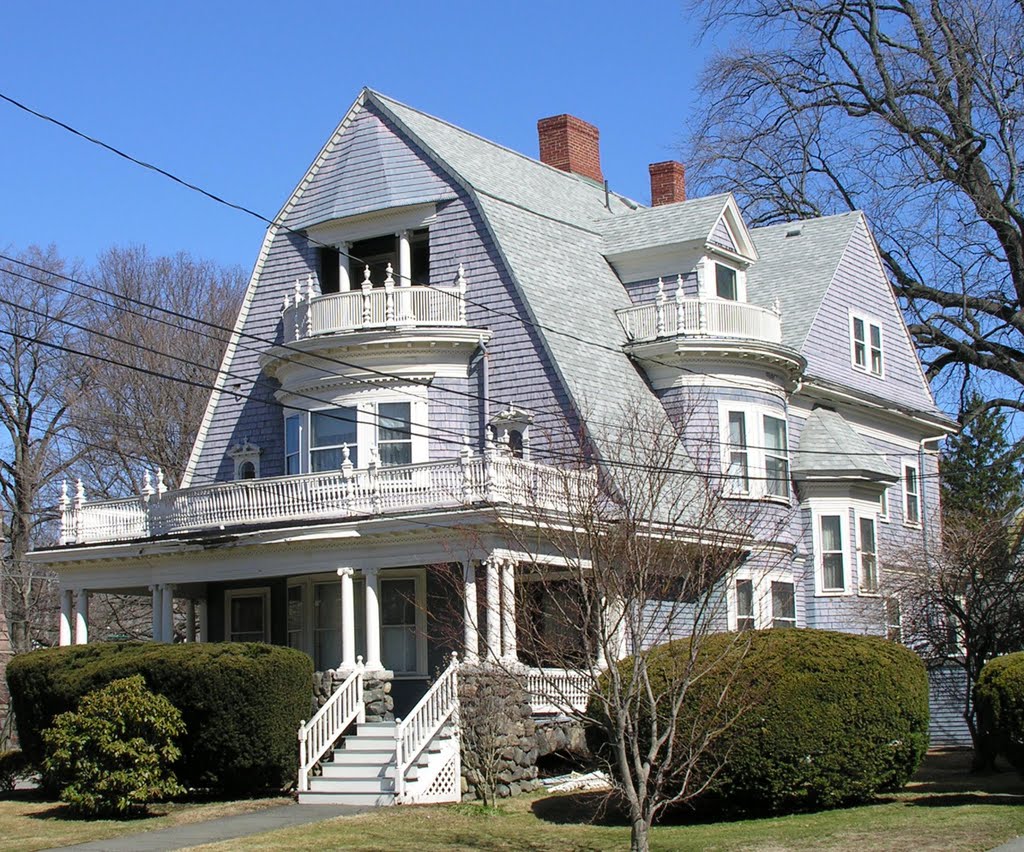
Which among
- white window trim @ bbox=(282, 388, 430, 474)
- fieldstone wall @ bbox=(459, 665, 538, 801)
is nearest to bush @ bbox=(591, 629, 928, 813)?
fieldstone wall @ bbox=(459, 665, 538, 801)

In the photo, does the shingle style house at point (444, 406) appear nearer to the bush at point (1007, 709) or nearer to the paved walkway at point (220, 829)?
the paved walkway at point (220, 829)

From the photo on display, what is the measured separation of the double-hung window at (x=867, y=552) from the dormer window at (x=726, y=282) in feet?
17.9

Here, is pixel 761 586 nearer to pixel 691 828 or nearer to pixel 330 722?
pixel 330 722

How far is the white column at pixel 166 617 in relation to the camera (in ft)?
93.6

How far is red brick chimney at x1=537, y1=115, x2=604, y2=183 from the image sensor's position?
3797cm

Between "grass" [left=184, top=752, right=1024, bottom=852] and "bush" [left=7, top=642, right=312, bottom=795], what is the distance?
8.30 feet

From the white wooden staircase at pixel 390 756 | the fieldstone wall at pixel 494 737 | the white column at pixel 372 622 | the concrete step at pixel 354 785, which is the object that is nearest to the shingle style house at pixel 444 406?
the white column at pixel 372 622

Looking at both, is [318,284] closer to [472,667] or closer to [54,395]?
[472,667]

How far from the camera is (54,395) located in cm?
4884

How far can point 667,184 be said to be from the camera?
1518 inches

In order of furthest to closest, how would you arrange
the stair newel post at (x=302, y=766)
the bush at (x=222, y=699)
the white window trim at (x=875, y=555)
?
the white window trim at (x=875, y=555), the stair newel post at (x=302, y=766), the bush at (x=222, y=699)

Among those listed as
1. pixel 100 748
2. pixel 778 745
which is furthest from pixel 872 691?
pixel 100 748

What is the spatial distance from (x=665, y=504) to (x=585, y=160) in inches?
572

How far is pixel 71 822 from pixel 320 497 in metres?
7.02
